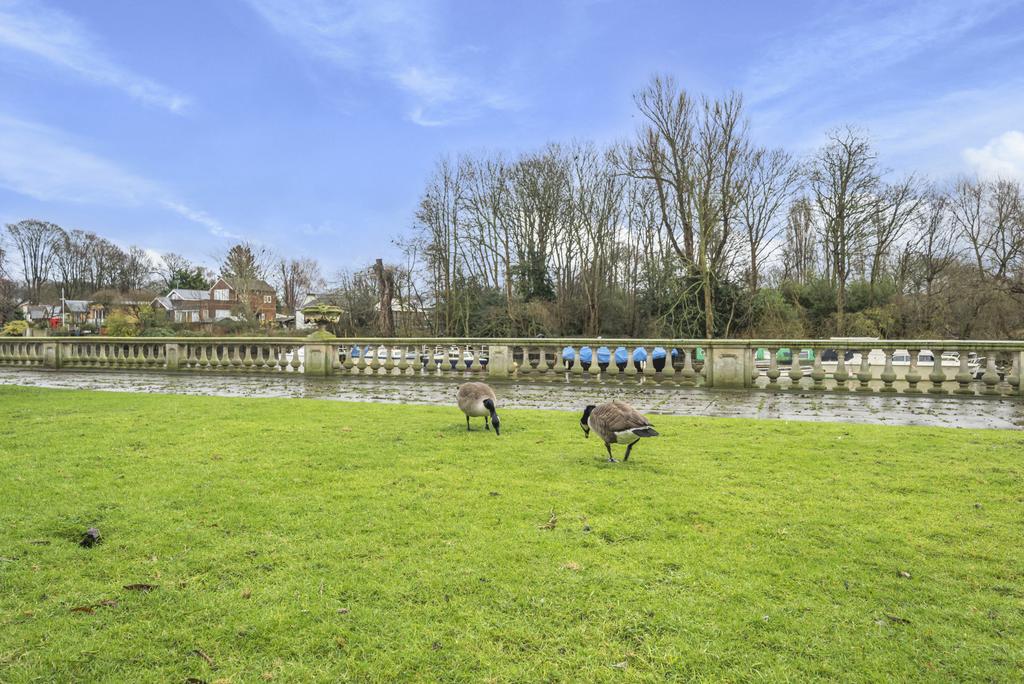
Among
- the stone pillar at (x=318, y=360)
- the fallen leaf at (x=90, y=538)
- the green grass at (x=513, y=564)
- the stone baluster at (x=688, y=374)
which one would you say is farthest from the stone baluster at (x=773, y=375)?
the fallen leaf at (x=90, y=538)

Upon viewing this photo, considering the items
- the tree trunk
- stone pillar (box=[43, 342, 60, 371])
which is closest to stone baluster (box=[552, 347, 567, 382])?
stone pillar (box=[43, 342, 60, 371])

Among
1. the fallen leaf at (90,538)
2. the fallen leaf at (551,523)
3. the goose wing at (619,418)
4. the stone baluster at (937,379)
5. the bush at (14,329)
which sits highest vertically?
the bush at (14,329)

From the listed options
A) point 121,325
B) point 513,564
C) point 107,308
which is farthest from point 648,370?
point 107,308

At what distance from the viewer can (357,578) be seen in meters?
3.28

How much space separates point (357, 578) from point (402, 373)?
13931 millimetres

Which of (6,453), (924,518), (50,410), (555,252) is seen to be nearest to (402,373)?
(50,410)

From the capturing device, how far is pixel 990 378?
11.4 m

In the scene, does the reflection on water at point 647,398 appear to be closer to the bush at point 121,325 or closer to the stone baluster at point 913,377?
the stone baluster at point 913,377

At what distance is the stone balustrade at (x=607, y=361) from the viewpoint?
1188cm

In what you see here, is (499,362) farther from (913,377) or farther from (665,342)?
(913,377)

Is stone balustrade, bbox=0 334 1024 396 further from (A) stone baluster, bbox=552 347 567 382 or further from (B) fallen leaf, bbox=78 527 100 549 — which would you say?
(B) fallen leaf, bbox=78 527 100 549

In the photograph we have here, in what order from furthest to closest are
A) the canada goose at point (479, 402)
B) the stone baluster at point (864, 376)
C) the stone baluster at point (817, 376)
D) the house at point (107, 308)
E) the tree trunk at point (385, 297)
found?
the house at point (107, 308), the tree trunk at point (385, 297), the stone baluster at point (817, 376), the stone baluster at point (864, 376), the canada goose at point (479, 402)

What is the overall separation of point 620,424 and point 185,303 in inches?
3498

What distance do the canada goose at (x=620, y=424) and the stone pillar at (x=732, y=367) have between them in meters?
8.38
